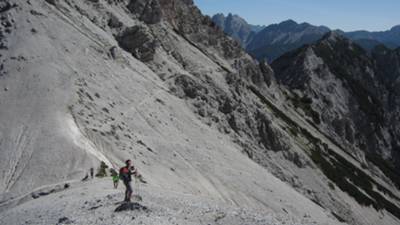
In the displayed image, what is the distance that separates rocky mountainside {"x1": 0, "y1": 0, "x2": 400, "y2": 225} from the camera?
33.1 m

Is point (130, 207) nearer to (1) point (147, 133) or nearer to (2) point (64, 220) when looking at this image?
(2) point (64, 220)

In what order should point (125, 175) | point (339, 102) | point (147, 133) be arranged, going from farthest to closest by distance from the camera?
point (339, 102) → point (147, 133) → point (125, 175)

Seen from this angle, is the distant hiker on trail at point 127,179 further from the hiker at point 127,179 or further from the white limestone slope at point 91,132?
the white limestone slope at point 91,132

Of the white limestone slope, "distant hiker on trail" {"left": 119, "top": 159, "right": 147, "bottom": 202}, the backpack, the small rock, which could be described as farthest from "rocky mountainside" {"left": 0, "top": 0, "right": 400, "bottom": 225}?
the backpack

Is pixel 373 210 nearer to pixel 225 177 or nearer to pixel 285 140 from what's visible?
pixel 285 140

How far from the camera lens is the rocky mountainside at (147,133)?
1303 inches

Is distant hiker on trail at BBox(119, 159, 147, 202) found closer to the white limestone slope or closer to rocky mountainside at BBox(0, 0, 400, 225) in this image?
rocky mountainside at BBox(0, 0, 400, 225)

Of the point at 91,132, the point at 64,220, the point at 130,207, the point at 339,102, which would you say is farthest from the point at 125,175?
the point at 339,102

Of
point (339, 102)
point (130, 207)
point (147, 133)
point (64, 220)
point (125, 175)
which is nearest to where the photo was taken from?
point (64, 220)

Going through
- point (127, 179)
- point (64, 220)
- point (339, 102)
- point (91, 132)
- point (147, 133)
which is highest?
point (339, 102)

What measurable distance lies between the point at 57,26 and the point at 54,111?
71.2 ft

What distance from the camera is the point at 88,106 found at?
A: 51812 mm

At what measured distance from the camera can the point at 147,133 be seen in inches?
2189

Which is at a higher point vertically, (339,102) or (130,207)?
(339,102)
